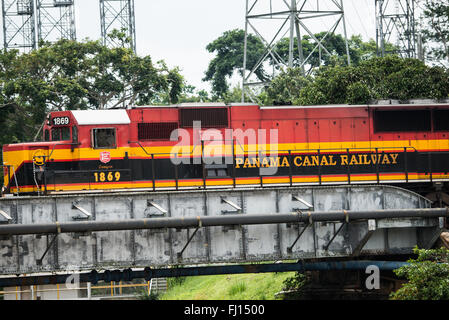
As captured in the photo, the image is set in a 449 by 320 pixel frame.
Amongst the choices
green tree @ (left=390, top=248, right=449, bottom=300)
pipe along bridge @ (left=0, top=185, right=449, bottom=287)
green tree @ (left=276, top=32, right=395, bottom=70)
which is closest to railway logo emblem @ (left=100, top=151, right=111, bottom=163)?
pipe along bridge @ (left=0, top=185, right=449, bottom=287)

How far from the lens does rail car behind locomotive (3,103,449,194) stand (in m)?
23.3

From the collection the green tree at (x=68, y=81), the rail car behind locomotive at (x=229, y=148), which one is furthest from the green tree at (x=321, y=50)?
the rail car behind locomotive at (x=229, y=148)

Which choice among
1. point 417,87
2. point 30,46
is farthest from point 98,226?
point 30,46

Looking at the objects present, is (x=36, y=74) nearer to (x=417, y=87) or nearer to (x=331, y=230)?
(x=417, y=87)

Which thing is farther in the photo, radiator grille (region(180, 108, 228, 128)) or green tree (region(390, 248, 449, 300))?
radiator grille (region(180, 108, 228, 128))

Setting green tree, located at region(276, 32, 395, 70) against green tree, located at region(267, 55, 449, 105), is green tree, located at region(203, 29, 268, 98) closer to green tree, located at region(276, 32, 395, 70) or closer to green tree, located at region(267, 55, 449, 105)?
green tree, located at region(276, 32, 395, 70)

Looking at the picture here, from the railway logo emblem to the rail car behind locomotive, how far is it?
0.11 feet

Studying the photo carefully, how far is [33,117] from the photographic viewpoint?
1877 inches

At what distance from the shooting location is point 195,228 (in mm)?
20984

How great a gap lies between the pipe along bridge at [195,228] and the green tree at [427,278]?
4.43ft

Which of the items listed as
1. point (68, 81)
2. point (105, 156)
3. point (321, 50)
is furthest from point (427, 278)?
point (321, 50)

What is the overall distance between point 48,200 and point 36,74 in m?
30.1

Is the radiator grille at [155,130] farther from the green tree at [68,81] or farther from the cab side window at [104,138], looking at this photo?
the green tree at [68,81]

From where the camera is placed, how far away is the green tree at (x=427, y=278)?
19906 mm
